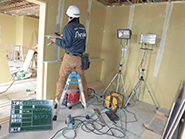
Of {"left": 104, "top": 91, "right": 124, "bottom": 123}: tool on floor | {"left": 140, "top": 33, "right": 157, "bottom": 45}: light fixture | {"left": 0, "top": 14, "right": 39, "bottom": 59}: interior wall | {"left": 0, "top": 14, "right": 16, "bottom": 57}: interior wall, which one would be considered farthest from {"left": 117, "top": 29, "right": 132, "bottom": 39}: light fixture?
{"left": 0, "top": 14, "right": 16, "bottom": 57}: interior wall

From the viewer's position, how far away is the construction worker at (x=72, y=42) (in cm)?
212

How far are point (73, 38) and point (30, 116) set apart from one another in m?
1.32

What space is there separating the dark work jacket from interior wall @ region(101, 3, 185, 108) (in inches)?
65.7

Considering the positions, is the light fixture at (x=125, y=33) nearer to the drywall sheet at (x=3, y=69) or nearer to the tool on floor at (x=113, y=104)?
the tool on floor at (x=113, y=104)

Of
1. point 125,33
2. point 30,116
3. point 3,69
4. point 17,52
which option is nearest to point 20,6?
point 3,69

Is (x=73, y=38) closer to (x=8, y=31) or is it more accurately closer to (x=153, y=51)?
(x=153, y=51)

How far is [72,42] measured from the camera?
2195 mm

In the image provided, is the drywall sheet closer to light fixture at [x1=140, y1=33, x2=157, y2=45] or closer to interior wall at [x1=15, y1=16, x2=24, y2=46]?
light fixture at [x1=140, y1=33, x2=157, y2=45]

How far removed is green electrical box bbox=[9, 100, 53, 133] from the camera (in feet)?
5.88

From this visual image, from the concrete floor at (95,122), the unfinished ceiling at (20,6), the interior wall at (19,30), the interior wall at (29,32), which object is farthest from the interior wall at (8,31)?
the concrete floor at (95,122)

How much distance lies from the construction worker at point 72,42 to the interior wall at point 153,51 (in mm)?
1626

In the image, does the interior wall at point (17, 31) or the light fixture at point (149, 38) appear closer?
the light fixture at point (149, 38)

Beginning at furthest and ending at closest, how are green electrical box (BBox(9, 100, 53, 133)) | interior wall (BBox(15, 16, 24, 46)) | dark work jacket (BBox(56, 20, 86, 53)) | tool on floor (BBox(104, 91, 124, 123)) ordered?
1. interior wall (BBox(15, 16, 24, 46))
2. tool on floor (BBox(104, 91, 124, 123))
3. dark work jacket (BBox(56, 20, 86, 53))
4. green electrical box (BBox(9, 100, 53, 133))

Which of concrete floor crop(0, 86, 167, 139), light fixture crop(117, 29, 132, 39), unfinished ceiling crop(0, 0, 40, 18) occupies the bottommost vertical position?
concrete floor crop(0, 86, 167, 139)
